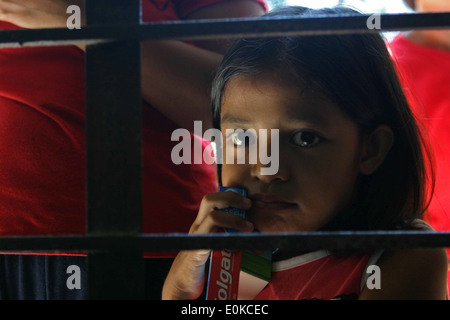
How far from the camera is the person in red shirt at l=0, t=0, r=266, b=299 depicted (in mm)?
895

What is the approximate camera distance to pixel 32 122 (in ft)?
2.97

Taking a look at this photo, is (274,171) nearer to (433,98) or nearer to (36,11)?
(36,11)

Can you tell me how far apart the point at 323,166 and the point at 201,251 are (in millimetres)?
298

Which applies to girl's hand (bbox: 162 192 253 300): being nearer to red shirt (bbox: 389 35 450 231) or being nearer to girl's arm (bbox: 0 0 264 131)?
girl's arm (bbox: 0 0 264 131)

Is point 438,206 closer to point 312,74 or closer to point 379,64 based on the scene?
point 379,64

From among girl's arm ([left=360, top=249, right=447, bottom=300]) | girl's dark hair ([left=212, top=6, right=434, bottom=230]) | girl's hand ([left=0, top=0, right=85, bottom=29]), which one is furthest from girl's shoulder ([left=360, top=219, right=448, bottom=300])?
Answer: girl's hand ([left=0, top=0, right=85, bottom=29])

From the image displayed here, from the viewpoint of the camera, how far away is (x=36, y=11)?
0.86 m

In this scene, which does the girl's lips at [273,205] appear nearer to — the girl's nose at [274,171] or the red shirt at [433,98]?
the girl's nose at [274,171]

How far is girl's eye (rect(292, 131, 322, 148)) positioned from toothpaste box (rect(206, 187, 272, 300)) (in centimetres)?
14

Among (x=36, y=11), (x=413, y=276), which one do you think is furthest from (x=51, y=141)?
(x=413, y=276)

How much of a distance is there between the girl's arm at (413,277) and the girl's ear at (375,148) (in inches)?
8.5
